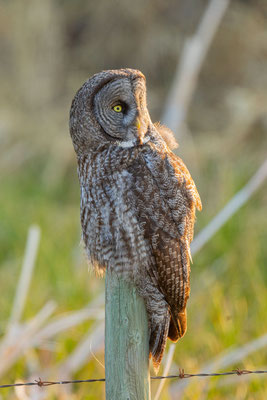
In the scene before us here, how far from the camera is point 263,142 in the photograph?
9.09 metres

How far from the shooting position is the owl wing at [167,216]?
6.98 ft

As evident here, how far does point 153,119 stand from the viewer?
32.6ft

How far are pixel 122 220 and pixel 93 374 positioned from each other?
179 cm

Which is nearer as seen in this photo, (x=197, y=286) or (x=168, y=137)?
(x=168, y=137)

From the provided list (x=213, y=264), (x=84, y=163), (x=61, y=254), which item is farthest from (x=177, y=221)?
(x=61, y=254)

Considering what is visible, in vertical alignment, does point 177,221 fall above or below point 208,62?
below

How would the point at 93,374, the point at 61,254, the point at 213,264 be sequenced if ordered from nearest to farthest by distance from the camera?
1. the point at 93,374
2. the point at 213,264
3. the point at 61,254

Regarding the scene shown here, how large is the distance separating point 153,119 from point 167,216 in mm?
7929

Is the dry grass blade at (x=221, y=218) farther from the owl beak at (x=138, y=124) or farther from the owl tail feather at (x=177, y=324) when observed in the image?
the owl beak at (x=138, y=124)

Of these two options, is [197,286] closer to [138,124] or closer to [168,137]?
[168,137]

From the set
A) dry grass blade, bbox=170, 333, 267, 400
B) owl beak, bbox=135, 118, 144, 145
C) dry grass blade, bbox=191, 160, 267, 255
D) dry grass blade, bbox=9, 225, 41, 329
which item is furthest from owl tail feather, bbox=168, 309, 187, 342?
dry grass blade, bbox=9, 225, 41, 329

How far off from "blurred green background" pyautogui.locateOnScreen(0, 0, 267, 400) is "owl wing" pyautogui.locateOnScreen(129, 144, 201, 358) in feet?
3.36

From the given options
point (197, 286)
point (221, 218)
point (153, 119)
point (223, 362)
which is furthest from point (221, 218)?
point (153, 119)

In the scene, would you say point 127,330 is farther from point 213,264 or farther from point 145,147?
point 213,264
